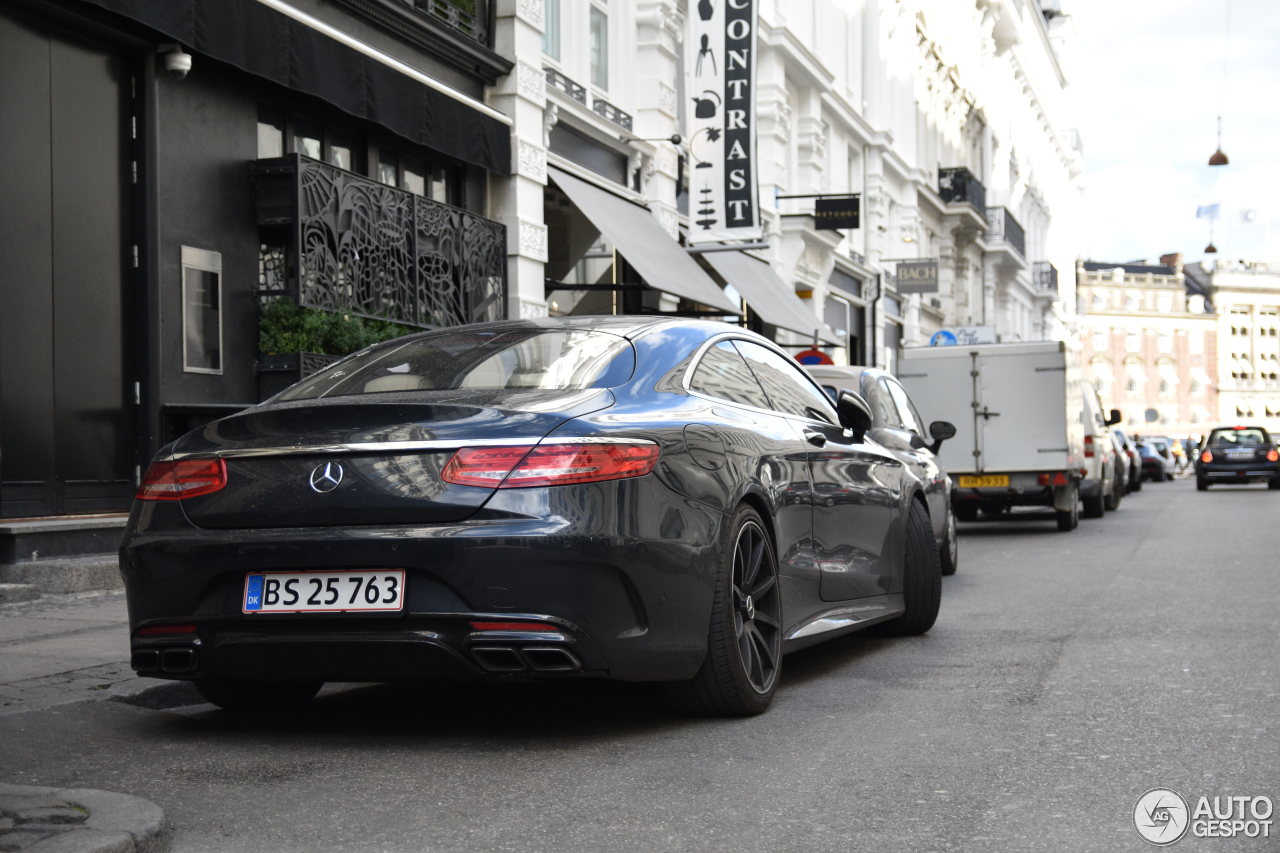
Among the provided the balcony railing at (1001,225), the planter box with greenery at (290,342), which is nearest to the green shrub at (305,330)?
the planter box with greenery at (290,342)

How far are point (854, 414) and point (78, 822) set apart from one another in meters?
4.32

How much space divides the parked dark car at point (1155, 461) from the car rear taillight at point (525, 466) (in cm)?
4859

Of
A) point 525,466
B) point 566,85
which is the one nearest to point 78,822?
point 525,466

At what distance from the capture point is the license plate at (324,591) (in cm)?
493

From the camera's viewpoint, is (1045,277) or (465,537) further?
(1045,277)

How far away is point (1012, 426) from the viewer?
65.2ft

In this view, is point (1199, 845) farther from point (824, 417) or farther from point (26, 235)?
point (26, 235)

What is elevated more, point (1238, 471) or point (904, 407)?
point (904, 407)

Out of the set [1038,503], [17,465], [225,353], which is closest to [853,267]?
[1038,503]

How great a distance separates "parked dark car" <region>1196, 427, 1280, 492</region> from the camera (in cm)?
3847

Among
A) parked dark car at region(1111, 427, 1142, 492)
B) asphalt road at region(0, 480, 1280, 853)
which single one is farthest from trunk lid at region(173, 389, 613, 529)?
parked dark car at region(1111, 427, 1142, 492)

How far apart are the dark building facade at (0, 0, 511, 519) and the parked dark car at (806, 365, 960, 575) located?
3906 mm

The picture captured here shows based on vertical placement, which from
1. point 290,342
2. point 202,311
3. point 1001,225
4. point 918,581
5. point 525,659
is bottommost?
point 918,581

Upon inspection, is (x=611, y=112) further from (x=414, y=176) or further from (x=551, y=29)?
(x=414, y=176)
